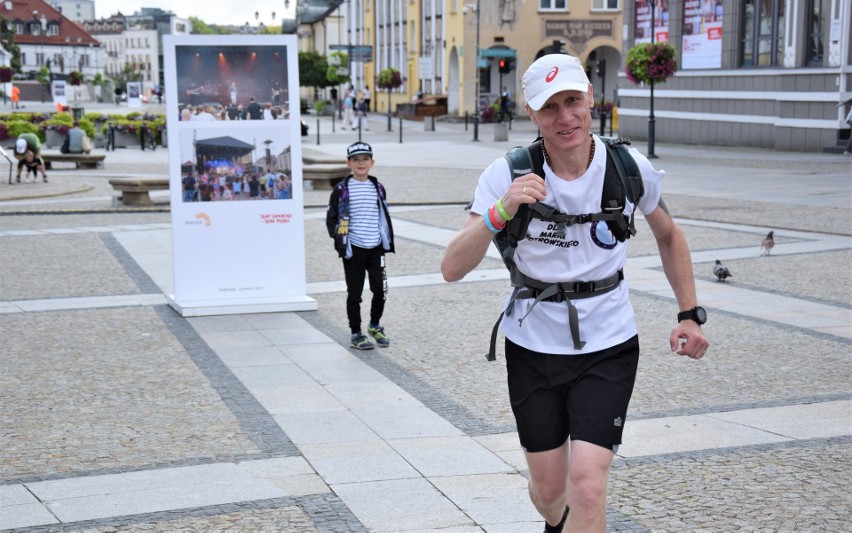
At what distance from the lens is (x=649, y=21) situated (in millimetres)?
39281

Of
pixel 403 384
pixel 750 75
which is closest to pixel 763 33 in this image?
pixel 750 75

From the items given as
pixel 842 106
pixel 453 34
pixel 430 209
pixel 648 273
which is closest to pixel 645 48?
pixel 842 106

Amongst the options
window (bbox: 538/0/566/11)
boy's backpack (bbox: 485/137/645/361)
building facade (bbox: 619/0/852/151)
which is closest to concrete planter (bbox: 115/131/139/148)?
building facade (bbox: 619/0/852/151)

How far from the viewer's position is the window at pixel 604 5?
63031mm

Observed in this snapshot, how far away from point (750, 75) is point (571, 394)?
1260 inches

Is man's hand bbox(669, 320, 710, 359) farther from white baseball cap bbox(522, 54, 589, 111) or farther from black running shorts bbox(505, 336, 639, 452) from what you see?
white baseball cap bbox(522, 54, 589, 111)

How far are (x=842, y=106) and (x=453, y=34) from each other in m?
36.2

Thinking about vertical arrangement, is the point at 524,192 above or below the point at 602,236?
above

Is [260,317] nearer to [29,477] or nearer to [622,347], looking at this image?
[29,477]

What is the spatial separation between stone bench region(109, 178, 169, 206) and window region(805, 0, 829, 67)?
19298 millimetres

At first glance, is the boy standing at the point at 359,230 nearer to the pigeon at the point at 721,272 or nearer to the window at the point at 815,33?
the pigeon at the point at 721,272

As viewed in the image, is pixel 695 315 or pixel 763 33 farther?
pixel 763 33

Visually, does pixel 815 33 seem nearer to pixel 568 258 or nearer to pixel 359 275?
pixel 359 275

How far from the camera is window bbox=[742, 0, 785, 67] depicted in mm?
33156
